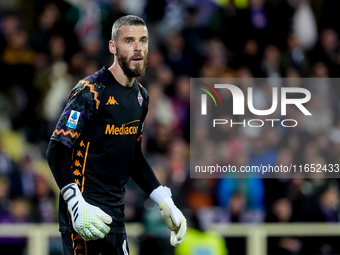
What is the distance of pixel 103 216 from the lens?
4723 millimetres

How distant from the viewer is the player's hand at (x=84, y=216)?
4.62 metres

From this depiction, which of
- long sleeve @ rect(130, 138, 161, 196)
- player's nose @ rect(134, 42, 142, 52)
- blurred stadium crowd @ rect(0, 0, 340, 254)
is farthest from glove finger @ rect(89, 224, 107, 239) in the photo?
blurred stadium crowd @ rect(0, 0, 340, 254)

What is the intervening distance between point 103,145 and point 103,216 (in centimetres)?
56

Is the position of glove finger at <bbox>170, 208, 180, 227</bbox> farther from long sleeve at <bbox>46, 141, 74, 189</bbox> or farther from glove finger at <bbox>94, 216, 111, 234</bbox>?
long sleeve at <bbox>46, 141, 74, 189</bbox>

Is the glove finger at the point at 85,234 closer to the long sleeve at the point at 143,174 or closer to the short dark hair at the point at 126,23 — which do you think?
the long sleeve at the point at 143,174

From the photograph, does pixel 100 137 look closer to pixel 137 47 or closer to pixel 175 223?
pixel 137 47

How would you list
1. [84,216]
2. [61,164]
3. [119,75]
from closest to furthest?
1. [84,216]
2. [61,164]
3. [119,75]

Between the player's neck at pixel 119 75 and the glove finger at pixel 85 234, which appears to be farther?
the player's neck at pixel 119 75

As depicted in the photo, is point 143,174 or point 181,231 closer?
point 181,231

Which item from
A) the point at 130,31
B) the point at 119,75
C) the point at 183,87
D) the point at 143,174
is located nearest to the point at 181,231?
the point at 143,174

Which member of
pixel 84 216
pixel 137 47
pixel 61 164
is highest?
pixel 137 47

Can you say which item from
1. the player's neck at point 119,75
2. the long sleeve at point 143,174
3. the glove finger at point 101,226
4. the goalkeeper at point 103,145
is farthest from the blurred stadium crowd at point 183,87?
the glove finger at point 101,226

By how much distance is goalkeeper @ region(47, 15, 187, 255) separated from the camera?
15.7 feet

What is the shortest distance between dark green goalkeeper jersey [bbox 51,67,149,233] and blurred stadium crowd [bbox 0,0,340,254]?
4068mm
